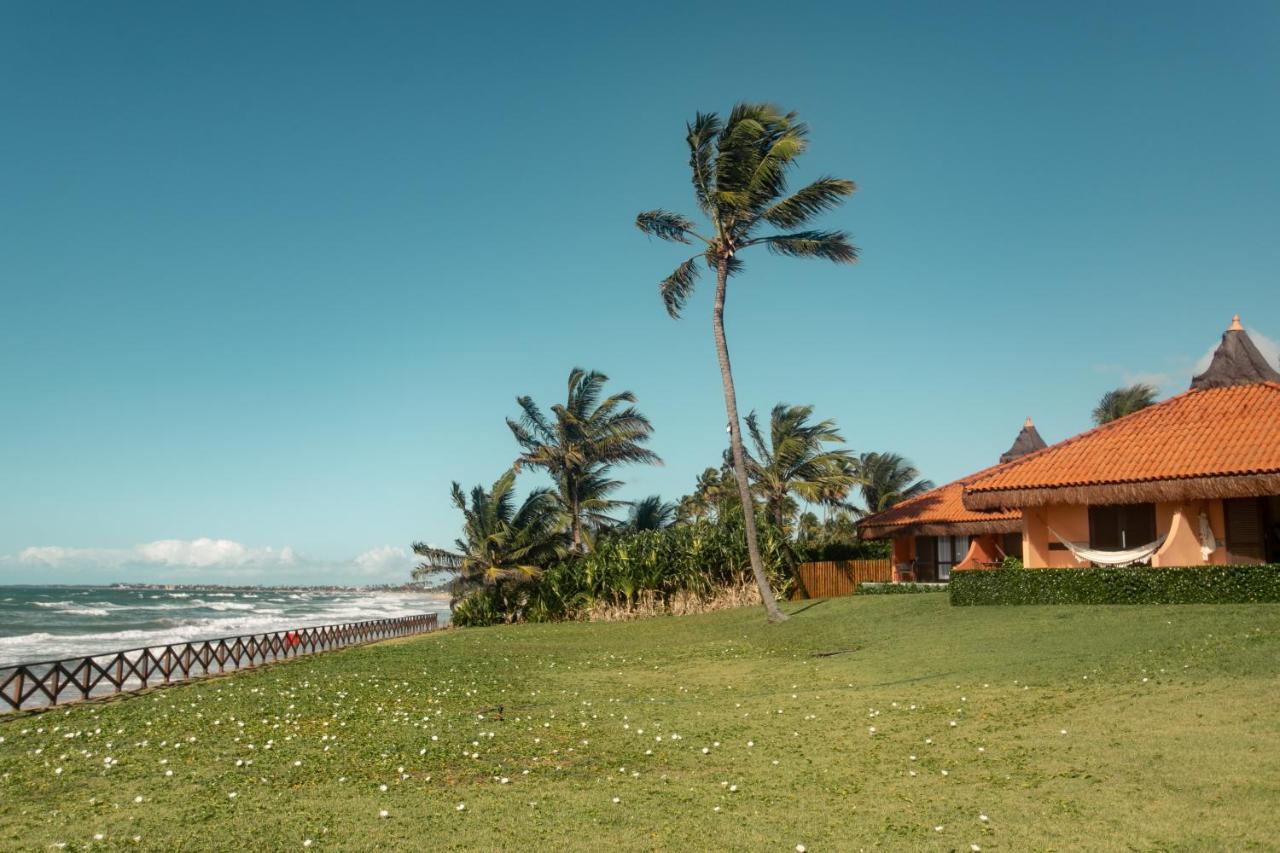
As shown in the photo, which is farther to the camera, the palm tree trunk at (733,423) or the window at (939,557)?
the window at (939,557)

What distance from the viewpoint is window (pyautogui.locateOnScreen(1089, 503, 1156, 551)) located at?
2233 cm

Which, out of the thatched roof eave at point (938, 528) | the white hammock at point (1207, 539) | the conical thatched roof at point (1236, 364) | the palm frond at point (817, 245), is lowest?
the white hammock at point (1207, 539)

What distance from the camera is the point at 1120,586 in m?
19.6

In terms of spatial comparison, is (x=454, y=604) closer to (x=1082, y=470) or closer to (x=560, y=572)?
(x=560, y=572)

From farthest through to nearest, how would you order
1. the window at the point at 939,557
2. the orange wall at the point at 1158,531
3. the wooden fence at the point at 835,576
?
the window at the point at 939,557, the wooden fence at the point at 835,576, the orange wall at the point at 1158,531

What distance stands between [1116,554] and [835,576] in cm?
1253

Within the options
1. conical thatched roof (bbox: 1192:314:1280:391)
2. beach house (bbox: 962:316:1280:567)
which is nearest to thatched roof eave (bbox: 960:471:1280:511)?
beach house (bbox: 962:316:1280:567)

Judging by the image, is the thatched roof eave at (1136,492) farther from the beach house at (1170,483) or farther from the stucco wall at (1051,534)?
the stucco wall at (1051,534)

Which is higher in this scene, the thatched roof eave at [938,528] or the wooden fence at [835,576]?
the thatched roof eave at [938,528]

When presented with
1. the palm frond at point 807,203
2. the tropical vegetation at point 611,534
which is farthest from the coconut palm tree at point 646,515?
the palm frond at point 807,203

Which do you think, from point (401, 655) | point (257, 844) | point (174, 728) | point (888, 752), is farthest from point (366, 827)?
point (401, 655)

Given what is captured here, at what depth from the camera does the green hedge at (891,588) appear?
1156 inches

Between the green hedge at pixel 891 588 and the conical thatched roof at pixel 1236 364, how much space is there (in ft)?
31.7

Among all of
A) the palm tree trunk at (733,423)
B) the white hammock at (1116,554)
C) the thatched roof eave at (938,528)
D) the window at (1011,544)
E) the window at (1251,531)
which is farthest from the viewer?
the window at (1011,544)
